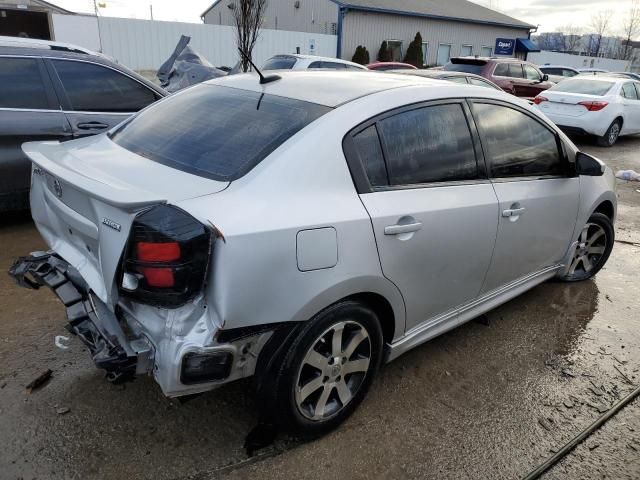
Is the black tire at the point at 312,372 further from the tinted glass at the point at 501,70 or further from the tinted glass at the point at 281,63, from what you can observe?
the tinted glass at the point at 501,70

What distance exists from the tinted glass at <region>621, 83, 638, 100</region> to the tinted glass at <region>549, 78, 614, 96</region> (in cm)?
44

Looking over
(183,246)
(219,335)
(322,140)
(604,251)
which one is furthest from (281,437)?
(604,251)

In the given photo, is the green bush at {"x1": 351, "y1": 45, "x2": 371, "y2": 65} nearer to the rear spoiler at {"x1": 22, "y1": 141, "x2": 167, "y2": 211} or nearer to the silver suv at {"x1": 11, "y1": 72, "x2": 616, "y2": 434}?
the silver suv at {"x1": 11, "y1": 72, "x2": 616, "y2": 434}

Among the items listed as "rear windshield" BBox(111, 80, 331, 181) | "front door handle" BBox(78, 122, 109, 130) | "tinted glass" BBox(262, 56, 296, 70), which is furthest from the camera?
"tinted glass" BBox(262, 56, 296, 70)

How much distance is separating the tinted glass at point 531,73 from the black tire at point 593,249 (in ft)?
40.1

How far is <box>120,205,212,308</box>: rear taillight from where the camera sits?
1.93 metres

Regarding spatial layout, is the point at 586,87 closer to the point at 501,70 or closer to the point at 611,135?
the point at 611,135

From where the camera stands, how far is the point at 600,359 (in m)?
3.40

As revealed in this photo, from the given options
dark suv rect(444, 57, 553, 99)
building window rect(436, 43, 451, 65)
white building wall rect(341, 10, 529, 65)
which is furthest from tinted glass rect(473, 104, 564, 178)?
building window rect(436, 43, 451, 65)

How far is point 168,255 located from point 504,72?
14.4m

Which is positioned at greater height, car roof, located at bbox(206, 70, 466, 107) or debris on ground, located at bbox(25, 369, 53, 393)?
car roof, located at bbox(206, 70, 466, 107)

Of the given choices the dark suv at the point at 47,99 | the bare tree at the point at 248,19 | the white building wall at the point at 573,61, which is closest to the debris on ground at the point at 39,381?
the dark suv at the point at 47,99

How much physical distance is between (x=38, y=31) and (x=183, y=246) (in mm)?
22424

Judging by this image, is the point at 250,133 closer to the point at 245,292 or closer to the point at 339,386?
the point at 245,292
